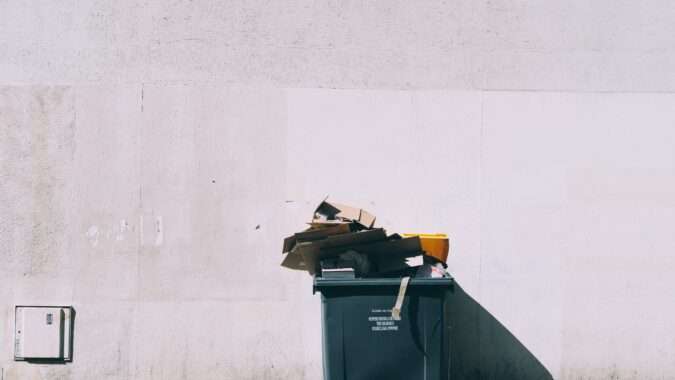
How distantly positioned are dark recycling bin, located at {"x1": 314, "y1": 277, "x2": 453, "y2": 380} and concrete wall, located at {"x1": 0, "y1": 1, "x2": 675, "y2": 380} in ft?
3.00

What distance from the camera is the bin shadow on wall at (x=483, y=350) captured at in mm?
5863

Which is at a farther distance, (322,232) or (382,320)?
(322,232)

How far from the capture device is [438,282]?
4.91 meters

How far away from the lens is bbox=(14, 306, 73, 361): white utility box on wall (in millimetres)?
5746

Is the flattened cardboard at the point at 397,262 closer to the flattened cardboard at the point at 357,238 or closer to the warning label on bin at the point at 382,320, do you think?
the flattened cardboard at the point at 357,238

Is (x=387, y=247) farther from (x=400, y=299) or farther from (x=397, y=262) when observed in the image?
(x=400, y=299)

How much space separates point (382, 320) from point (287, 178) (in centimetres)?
151

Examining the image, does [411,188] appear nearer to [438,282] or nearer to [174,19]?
[438,282]

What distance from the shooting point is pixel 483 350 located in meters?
5.87

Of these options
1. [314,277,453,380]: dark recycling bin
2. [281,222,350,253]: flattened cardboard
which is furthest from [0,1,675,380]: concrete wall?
[314,277,453,380]: dark recycling bin

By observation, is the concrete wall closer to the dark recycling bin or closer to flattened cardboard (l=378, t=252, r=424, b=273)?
flattened cardboard (l=378, t=252, r=424, b=273)

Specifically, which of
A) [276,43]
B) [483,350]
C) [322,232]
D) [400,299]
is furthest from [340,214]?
[483,350]

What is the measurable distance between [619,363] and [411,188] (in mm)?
2182

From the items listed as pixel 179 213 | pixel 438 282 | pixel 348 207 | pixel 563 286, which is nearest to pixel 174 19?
pixel 179 213
